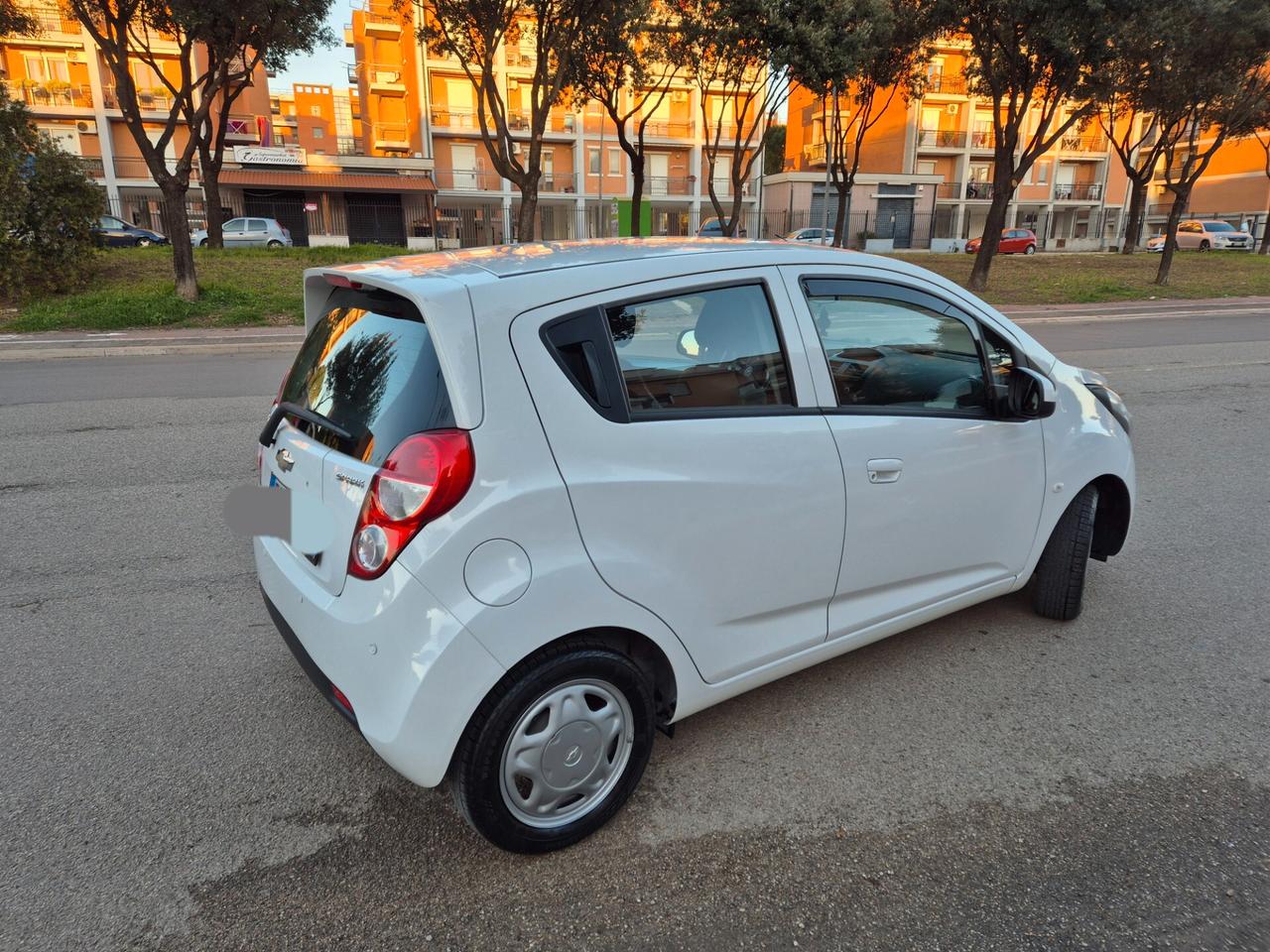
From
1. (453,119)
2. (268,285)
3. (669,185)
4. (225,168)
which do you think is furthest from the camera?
(669,185)

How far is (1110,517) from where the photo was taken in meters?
3.81

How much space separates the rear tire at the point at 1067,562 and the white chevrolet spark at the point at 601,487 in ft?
1.88

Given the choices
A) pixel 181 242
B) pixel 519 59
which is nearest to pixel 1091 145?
pixel 519 59

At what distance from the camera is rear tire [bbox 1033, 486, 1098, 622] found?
3.51m

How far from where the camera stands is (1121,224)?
57.1 meters

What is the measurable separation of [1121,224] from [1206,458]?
61.1 metres

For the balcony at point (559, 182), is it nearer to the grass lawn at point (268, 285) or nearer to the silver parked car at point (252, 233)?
the silver parked car at point (252, 233)

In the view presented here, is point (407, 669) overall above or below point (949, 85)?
below

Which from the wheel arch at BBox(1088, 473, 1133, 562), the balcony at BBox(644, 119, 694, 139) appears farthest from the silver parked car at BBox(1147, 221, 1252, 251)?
the wheel arch at BBox(1088, 473, 1133, 562)

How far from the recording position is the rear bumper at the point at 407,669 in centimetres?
202

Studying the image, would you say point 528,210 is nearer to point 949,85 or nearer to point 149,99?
point 149,99

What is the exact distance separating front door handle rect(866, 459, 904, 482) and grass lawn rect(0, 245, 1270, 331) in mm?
14415

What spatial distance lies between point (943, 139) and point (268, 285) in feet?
156

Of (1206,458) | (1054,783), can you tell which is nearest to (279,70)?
(1206,458)
